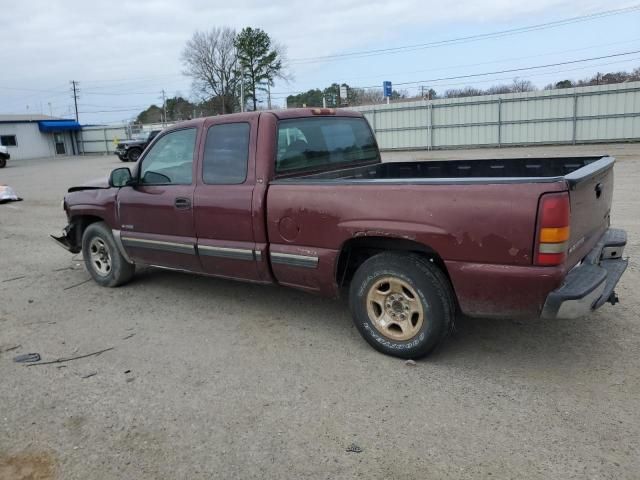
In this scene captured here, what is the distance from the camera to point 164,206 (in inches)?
201

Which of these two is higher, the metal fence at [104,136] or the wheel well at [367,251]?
the metal fence at [104,136]

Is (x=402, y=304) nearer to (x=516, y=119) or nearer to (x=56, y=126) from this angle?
(x=516, y=119)

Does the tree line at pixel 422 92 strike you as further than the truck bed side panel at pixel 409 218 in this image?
Yes

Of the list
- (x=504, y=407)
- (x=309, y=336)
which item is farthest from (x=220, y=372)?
(x=504, y=407)

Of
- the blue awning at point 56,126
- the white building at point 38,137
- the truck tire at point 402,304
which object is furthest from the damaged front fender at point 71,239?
the blue awning at point 56,126

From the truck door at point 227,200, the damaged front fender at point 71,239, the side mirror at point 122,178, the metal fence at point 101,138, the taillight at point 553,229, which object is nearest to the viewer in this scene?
the taillight at point 553,229

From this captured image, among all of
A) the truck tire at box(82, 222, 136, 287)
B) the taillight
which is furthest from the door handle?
the taillight

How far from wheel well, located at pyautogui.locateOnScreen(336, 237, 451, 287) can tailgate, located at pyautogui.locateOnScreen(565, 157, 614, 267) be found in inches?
33.4

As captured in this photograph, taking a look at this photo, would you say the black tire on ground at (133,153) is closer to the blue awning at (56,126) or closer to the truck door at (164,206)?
the blue awning at (56,126)

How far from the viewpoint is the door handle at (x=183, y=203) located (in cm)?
487

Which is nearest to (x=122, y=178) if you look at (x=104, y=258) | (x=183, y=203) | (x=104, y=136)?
(x=183, y=203)

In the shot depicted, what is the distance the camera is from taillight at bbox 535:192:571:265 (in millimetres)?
3082

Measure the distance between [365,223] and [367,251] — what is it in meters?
0.43

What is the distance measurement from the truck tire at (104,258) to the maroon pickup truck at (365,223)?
2 cm
